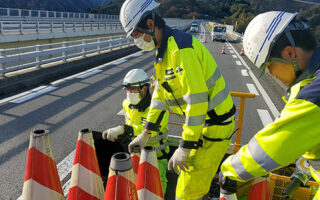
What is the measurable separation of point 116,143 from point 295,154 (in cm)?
209

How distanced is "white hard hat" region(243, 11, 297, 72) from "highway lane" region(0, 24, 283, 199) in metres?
3.09

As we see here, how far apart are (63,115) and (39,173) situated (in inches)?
183

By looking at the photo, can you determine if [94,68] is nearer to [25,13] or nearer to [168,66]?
[168,66]

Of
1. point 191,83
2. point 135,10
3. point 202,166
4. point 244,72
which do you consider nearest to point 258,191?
point 202,166

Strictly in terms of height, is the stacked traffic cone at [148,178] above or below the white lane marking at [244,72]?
above

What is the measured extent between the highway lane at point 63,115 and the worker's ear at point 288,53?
326 centimetres

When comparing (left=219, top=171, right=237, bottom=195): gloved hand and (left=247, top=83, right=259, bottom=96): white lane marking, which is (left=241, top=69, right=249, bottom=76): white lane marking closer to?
(left=247, top=83, right=259, bottom=96): white lane marking

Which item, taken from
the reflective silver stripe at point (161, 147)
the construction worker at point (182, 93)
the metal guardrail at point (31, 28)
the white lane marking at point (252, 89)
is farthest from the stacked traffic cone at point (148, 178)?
the metal guardrail at point (31, 28)

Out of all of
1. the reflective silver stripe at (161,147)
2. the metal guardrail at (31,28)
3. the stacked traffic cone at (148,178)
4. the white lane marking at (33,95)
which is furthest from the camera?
the metal guardrail at (31,28)

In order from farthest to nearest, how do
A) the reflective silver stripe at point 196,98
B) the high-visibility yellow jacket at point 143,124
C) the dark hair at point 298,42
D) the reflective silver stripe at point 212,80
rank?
the high-visibility yellow jacket at point 143,124 → the reflective silver stripe at point 212,80 → the reflective silver stripe at point 196,98 → the dark hair at point 298,42

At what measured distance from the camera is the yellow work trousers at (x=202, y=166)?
2.41 m

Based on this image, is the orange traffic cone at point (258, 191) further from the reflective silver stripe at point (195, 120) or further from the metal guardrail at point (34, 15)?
the metal guardrail at point (34, 15)

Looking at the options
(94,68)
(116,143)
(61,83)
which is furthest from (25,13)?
(116,143)

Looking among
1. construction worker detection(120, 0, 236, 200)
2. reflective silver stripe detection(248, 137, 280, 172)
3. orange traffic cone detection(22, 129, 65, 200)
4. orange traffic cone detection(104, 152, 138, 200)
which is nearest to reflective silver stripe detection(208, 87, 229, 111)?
construction worker detection(120, 0, 236, 200)
